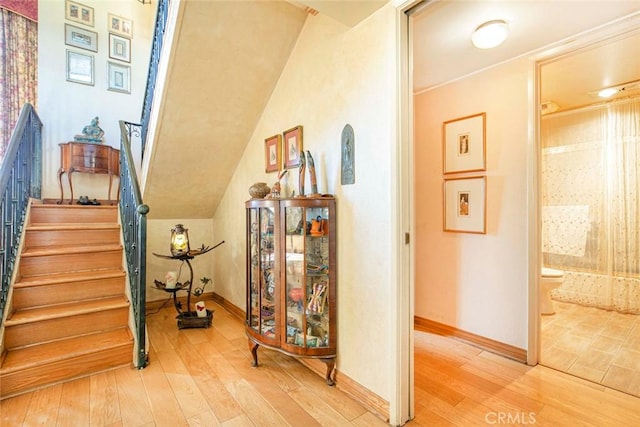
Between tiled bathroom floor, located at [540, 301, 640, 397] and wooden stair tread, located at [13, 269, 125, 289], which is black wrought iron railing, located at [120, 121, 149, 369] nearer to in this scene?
wooden stair tread, located at [13, 269, 125, 289]

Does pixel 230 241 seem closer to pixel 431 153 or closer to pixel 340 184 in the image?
pixel 340 184

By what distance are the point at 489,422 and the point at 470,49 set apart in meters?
2.53

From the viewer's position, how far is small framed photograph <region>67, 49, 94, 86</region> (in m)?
3.77

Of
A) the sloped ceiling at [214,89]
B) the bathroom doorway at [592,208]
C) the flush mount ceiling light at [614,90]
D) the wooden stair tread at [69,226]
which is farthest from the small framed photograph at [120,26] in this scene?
the flush mount ceiling light at [614,90]

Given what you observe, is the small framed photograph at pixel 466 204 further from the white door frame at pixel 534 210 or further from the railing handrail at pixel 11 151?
the railing handrail at pixel 11 151

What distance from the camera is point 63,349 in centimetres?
209

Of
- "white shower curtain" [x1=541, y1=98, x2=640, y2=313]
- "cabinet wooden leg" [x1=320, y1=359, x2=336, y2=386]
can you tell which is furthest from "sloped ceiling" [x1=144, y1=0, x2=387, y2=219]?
"white shower curtain" [x1=541, y1=98, x2=640, y2=313]

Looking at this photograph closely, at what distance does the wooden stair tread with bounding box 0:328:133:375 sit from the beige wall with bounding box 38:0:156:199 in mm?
2448

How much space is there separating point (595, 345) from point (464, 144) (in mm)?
2057

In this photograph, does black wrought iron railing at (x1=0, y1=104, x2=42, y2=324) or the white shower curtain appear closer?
black wrought iron railing at (x1=0, y1=104, x2=42, y2=324)

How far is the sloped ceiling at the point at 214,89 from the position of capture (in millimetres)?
2150

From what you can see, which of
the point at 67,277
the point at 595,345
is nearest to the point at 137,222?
the point at 67,277

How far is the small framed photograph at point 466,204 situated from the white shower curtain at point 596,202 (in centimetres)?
208

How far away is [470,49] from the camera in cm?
228
